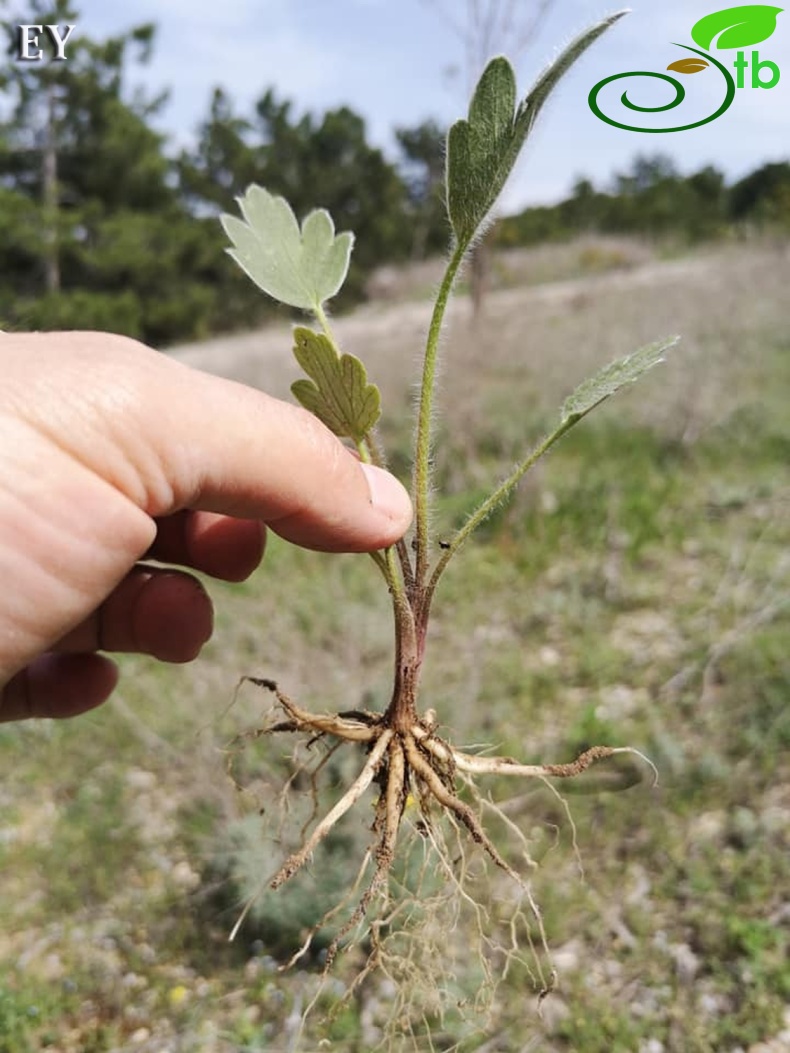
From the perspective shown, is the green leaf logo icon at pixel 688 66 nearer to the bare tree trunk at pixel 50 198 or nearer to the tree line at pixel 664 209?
the bare tree trunk at pixel 50 198

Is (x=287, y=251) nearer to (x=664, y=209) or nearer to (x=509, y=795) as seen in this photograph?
(x=509, y=795)

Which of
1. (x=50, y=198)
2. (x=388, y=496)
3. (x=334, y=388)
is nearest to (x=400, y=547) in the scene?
(x=388, y=496)

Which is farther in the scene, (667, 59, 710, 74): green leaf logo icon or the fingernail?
(667, 59, 710, 74): green leaf logo icon

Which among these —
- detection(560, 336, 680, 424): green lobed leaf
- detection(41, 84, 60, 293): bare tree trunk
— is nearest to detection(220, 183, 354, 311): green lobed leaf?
detection(560, 336, 680, 424): green lobed leaf

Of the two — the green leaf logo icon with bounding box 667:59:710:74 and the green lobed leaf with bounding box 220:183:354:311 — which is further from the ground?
the green leaf logo icon with bounding box 667:59:710:74

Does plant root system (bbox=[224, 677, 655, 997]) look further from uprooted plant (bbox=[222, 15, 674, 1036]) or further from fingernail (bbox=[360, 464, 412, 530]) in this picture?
fingernail (bbox=[360, 464, 412, 530])

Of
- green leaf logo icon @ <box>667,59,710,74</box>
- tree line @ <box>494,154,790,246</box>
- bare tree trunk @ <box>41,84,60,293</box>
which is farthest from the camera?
tree line @ <box>494,154,790,246</box>
